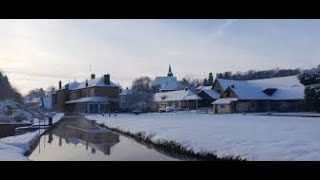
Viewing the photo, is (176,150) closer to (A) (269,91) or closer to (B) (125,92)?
(A) (269,91)

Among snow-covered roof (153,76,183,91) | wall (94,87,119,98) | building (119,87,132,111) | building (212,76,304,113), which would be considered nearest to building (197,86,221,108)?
building (212,76,304,113)

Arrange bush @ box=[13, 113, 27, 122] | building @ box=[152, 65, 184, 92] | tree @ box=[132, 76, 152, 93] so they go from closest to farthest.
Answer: bush @ box=[13, 113, 27, 122] → tree @ box=[132, 76, 152, 93] → building @ box=[152, 65, 184, 92]

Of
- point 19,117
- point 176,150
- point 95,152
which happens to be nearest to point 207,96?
point 19,117

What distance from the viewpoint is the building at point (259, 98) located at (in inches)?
1769

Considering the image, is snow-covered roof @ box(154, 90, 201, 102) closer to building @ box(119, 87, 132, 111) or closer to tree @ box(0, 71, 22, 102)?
building @ box(119, 87, 132, 111)

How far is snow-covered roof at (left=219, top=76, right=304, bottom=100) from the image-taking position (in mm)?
45500

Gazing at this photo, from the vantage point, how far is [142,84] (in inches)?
2923

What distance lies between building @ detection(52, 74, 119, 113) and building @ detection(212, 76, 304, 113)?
1656cm

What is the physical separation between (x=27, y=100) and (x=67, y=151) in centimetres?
4451

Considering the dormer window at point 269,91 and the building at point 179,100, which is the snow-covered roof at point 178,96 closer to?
the building at point 179,100

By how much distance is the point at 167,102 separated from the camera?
2430 inches
